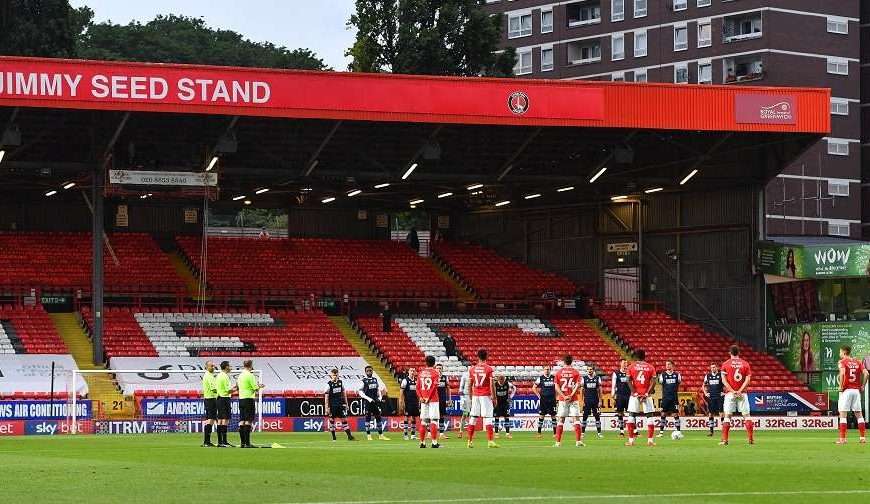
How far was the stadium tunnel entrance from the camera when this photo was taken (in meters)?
50.5

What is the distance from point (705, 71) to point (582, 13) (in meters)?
12.3

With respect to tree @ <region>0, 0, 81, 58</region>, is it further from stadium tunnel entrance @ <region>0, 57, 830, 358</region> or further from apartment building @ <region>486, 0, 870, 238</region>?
apartment building @ <region>486, 0, 870, 238</region>

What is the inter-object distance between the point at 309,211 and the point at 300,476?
4707cm

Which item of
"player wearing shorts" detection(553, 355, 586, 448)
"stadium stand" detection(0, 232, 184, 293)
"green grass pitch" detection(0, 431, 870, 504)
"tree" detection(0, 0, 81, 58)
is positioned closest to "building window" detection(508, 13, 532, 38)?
"tree" detection(0, 0, 81, 58)

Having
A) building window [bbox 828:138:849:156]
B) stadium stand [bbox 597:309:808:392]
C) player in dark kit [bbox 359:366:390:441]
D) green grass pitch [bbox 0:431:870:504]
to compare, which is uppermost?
building window [bbox 828:138:849:156]

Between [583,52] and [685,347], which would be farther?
[583,52]

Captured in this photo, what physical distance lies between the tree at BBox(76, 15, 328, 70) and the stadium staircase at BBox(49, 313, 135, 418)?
162ft

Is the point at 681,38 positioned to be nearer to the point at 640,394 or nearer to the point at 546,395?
the point at 546,395

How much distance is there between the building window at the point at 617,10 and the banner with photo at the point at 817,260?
54.6 metres

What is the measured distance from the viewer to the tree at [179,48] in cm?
10562

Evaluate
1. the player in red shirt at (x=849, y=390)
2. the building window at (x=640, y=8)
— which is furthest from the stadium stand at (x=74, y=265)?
the building window at (x=640, y=8)

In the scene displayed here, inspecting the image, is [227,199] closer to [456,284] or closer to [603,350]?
[456,284]

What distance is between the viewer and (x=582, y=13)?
115125mm

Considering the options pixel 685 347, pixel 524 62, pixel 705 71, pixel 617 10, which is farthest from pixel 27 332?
pixel 524 62
